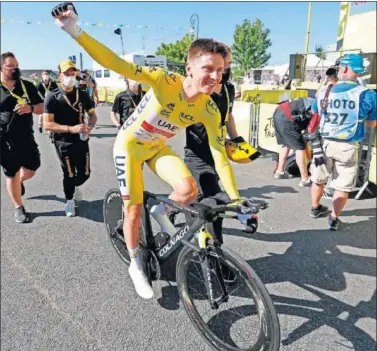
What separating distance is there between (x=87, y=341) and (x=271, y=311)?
4.29 ft

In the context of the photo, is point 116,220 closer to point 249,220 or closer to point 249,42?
point 249,220

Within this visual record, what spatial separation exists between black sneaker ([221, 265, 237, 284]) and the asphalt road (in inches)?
19.6

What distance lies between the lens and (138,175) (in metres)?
2.58

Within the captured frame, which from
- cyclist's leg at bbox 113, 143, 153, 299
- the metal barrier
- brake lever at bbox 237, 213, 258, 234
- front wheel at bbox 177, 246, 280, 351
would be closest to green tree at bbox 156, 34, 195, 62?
cyclist's leg at bbox 113, 143, 153, 299

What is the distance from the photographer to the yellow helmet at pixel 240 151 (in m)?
2.27

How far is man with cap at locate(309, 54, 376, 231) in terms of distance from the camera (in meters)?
3.64

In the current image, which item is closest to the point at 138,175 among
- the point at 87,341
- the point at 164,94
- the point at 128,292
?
the point at 164,94

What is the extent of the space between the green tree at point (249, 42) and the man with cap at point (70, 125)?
2.11 metres

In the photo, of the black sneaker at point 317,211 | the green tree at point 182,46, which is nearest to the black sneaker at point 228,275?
the green tree at point 182,46

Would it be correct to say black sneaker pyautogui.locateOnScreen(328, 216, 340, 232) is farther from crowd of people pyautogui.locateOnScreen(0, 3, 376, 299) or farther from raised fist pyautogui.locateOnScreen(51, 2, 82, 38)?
raised fist pyautogui.locateOnScreen(51, 2, 82, 38)

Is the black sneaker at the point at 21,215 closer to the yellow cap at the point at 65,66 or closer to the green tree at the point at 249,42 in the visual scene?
the yellow cap at the point at 65,66

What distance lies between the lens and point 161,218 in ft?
9.12

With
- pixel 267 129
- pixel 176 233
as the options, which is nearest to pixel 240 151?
pixel 176 233

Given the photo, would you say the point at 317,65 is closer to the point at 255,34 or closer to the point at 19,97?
the point at 255,34
